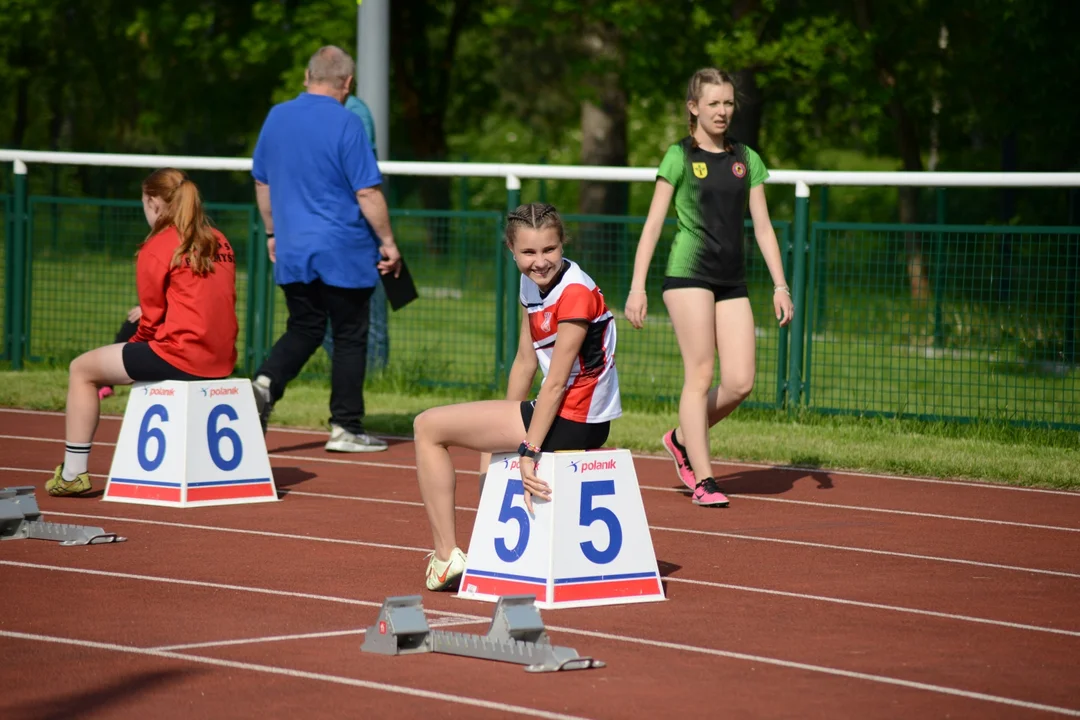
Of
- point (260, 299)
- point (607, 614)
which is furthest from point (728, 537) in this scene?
point (260, 299)

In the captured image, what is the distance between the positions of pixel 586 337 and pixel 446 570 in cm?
108

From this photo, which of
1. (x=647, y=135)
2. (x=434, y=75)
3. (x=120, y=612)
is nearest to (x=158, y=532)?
(x=120, y=612)

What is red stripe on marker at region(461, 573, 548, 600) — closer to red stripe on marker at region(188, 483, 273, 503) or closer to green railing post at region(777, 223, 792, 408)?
red stripe on marker at region(188, 483, 273, 503)

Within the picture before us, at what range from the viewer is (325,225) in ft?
33.9

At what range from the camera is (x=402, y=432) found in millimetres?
11773

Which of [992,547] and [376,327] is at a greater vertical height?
[376,327]

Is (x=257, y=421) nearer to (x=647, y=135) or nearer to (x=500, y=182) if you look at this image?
(x=500, y=182)

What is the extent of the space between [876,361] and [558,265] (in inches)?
264

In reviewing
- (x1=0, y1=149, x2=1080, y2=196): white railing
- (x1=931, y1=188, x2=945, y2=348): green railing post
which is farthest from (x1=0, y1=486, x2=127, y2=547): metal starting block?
(x1=931, y1=188, x2=945, y2=348): green railing post

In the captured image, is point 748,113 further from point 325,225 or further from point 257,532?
point 257,532

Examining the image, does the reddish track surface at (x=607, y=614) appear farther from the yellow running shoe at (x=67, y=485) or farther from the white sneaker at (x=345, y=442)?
the white sneaker at (x=345, y=442)

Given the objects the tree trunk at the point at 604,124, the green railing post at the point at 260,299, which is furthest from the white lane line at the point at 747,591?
the tree trunk at the point at 604,124

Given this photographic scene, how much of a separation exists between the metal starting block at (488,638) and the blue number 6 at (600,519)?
0.82 meters

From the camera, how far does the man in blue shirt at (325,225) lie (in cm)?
1032
